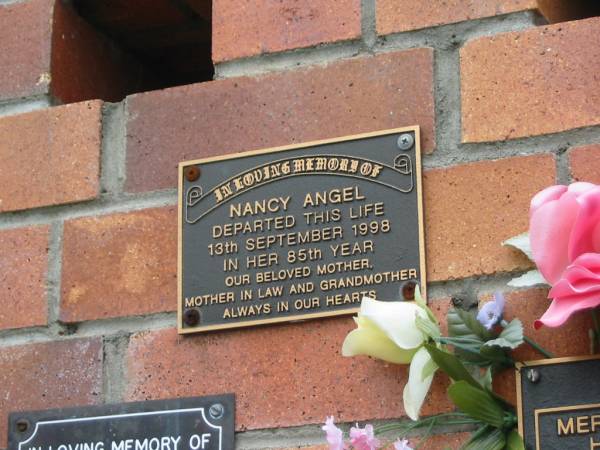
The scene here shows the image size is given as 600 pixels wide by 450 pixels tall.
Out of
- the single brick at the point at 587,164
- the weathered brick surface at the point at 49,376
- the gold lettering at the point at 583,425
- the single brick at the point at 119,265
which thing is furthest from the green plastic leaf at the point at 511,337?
the weathered brick surface at the point at 49,376

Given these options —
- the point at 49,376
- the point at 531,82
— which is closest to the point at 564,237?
the point at 531,82

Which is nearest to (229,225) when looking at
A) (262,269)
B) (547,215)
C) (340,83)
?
(262,269)

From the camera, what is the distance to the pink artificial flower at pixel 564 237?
86.3 inches

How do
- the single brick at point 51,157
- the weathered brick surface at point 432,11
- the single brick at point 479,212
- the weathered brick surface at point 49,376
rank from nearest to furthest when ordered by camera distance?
the single brick at point 479,212 → the weathered brick surface at point 432,11 → the weathered brick surface at point 49,376 → the single brick at point 51,157

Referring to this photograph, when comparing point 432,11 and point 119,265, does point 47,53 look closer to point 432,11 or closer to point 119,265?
point 119,265

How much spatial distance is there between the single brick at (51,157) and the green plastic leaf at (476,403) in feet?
2.34

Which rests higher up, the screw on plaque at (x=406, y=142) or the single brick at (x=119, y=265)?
the screw on plaque at (x=406, y=142)

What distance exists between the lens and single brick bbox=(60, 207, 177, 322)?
8.49 feet

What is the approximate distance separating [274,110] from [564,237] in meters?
0.55

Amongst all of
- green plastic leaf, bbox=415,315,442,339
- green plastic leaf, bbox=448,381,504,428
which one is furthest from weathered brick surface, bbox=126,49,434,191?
green plastic leaf, bbox=448,381,504,428

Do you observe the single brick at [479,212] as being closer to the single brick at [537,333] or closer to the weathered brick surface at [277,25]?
the single brick at [537,333]

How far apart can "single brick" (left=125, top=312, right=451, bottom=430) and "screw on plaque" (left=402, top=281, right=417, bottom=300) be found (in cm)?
9

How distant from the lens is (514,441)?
226 cm

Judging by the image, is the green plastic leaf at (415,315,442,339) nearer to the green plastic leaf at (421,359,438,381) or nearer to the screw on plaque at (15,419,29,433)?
the green plastic leaf at (421,359,438,381)
